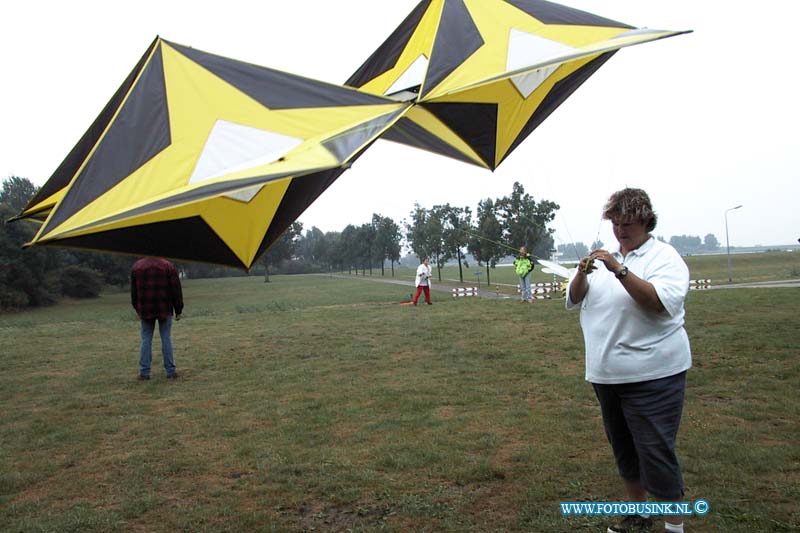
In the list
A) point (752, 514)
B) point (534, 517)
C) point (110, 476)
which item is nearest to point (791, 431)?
point (752, 514)

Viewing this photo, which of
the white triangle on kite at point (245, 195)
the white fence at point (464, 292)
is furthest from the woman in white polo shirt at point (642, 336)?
the white fence at point (464, 292)

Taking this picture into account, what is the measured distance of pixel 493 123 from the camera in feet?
16.3

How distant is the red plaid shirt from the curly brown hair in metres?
6.73

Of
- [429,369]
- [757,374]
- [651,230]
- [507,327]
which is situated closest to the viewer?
[651,230]

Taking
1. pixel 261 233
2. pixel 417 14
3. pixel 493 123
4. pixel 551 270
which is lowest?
pixel 551 270

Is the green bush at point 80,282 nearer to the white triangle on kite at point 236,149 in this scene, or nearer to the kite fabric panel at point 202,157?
the kite fabric panel at point 202,157

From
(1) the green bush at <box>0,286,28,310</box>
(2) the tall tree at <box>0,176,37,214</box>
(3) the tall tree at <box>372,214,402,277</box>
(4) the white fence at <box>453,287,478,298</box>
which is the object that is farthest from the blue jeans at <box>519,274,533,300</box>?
(2) the tall tree at <box>0,176,37,214</box>

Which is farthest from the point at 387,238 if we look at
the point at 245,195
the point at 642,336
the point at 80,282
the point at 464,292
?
the point at 642,336

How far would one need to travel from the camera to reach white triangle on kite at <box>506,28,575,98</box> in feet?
13.1

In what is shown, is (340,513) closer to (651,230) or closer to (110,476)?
(110,476)

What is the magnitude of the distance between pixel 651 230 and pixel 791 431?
10.4ft

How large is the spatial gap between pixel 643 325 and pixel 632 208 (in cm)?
69

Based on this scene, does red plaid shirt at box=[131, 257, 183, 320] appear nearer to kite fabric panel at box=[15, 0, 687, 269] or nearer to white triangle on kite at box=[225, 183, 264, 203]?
kite fabric panel at box=[15, 0, 687, 269]

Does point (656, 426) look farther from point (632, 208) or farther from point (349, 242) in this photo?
point (349, 242)
